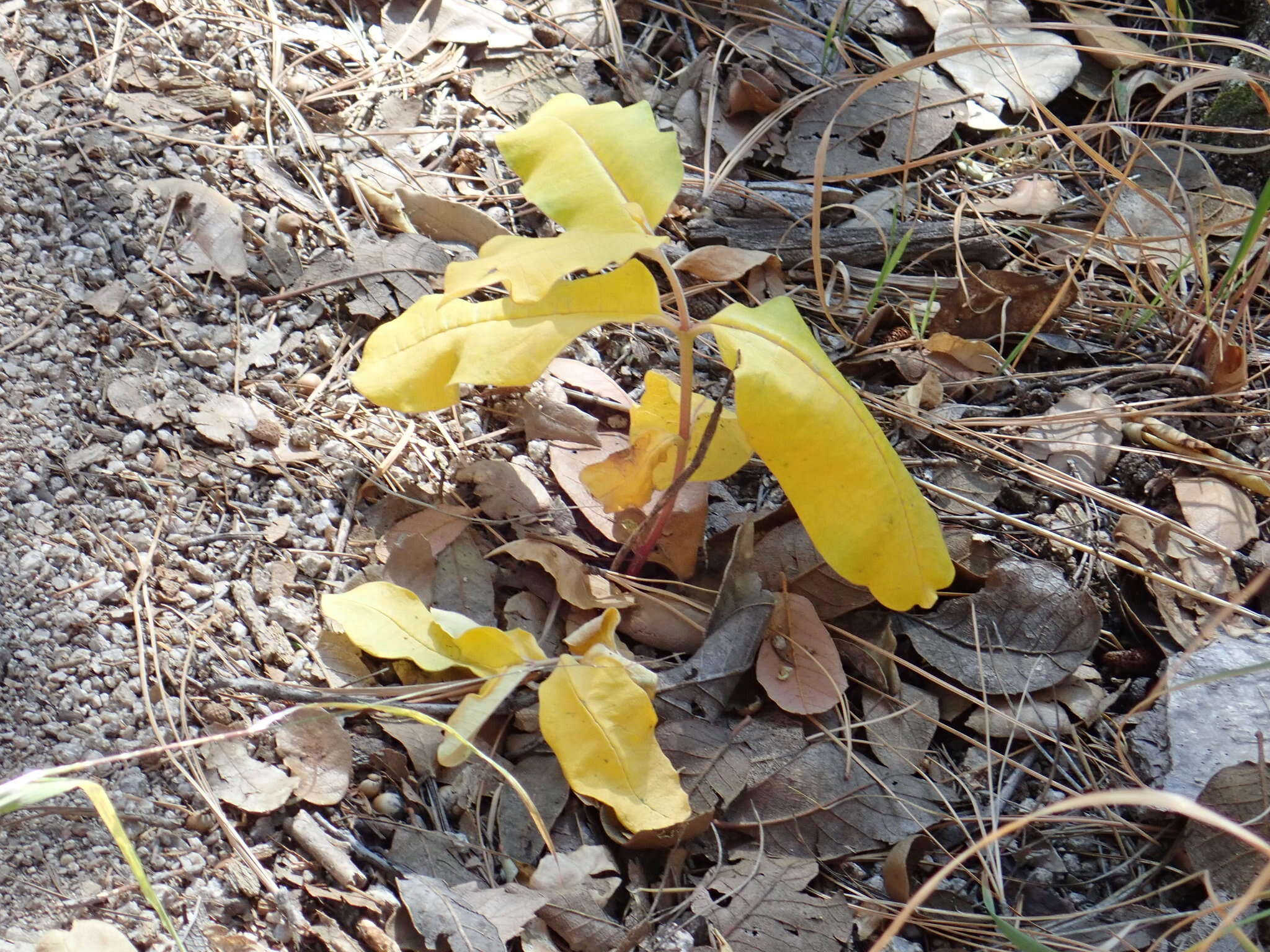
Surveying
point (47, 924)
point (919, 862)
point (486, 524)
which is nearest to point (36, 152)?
point (486, 524)

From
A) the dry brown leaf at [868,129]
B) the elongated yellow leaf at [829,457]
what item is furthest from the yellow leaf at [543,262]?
the dry brown leaf at [868,129]

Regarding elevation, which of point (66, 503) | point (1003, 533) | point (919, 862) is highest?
point (66, 503)

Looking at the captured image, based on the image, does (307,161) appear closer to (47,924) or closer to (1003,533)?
(47,924)

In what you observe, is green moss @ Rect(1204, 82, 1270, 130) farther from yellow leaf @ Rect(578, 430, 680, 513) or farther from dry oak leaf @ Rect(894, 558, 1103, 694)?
yellow leaf @ Rect(578, 430, 680, 513)

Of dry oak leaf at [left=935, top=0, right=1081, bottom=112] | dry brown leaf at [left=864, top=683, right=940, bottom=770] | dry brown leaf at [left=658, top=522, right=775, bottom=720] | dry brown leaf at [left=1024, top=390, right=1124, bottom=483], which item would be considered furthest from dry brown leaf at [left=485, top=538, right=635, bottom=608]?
dry oak leaf at [left=935, top=0, right=1081, bottom=112]

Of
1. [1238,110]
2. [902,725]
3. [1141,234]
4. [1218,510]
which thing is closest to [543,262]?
[902,725]

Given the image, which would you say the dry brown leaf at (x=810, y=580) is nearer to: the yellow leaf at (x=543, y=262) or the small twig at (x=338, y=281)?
the yellow leaf at (x=543, y=262)
